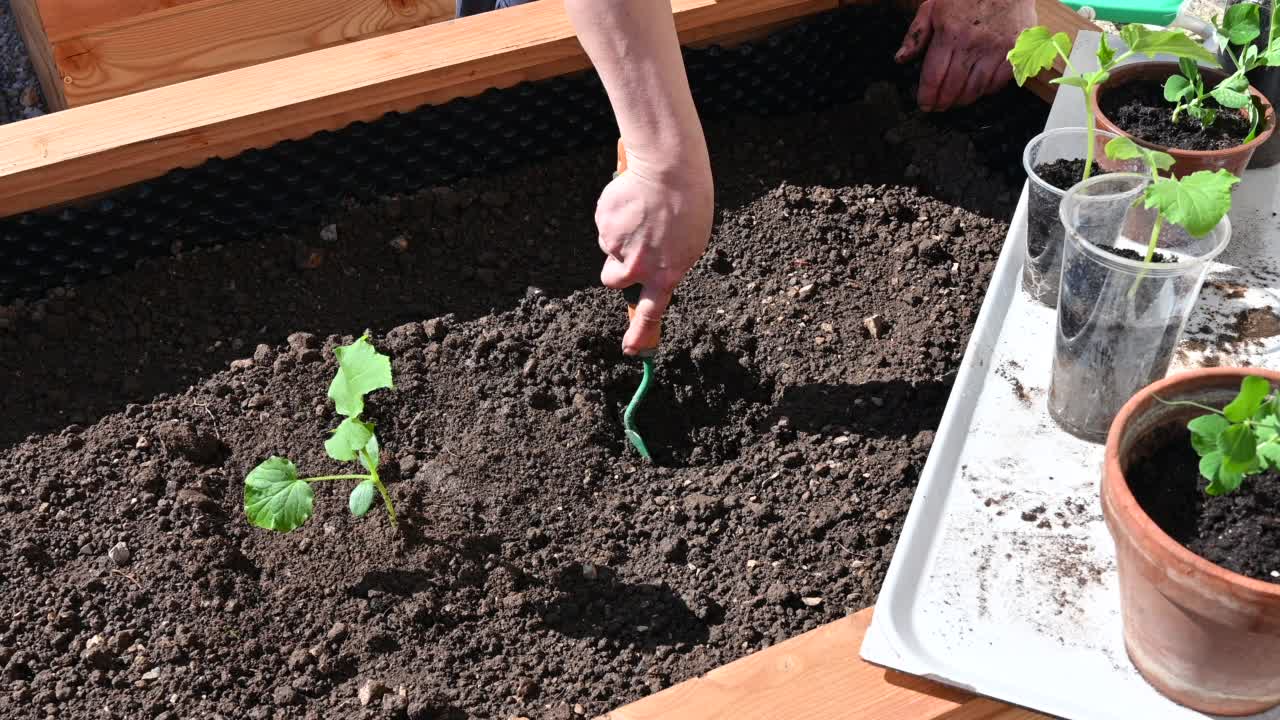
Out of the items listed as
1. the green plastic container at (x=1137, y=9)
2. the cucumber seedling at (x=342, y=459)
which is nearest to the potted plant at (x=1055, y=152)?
the cucumber seedling at (x=342, y=459)

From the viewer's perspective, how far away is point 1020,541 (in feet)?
4.68

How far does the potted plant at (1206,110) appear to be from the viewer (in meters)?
1.65

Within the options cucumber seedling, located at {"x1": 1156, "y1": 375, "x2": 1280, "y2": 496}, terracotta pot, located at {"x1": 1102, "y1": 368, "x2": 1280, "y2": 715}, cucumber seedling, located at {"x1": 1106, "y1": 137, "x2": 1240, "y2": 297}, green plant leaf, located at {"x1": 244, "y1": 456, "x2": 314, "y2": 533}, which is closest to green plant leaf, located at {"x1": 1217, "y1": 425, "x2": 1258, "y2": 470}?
cucumber seedling, located at {"x1": 1156, "y1": 375, "x2": 1280, "y2": 496}

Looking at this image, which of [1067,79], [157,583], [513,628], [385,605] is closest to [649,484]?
[513,628]

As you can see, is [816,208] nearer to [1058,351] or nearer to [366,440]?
[1058,351]

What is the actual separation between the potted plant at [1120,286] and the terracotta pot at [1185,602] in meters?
0.18

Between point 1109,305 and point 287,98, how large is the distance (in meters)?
1.43

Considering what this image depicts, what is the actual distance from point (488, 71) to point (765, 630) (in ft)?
3.84

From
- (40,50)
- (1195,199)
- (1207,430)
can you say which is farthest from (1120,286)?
(40,50)

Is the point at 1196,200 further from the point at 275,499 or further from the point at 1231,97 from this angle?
the point at 275,499

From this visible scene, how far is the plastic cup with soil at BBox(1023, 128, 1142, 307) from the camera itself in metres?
1.68

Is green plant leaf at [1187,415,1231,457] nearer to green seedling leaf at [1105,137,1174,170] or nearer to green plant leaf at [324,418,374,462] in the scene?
green seedling leaf at [1105,137,1174,170]

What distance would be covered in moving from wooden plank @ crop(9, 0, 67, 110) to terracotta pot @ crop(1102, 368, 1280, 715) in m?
2.52

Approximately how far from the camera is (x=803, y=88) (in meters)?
2.35
